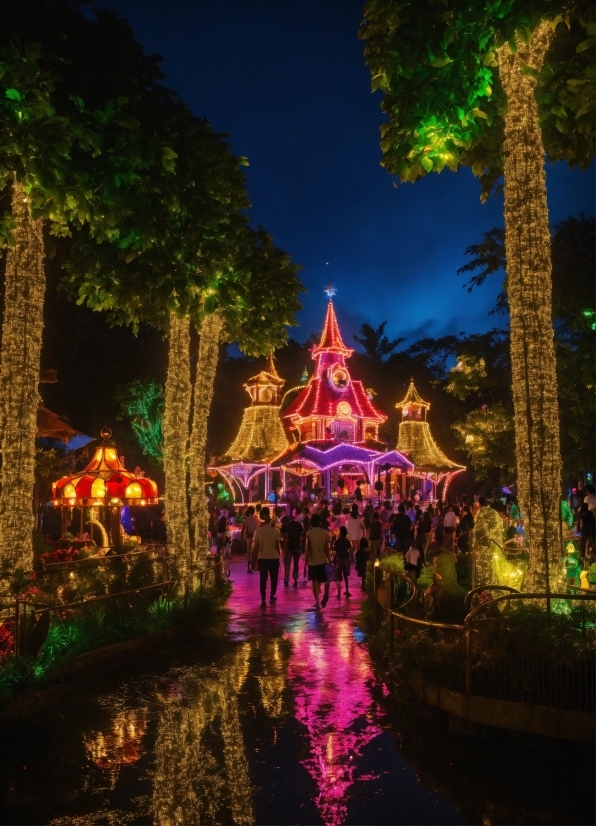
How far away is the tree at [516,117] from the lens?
7723mm

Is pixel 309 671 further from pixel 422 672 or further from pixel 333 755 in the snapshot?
pixel 333 755

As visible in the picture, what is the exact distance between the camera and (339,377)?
42.6 m

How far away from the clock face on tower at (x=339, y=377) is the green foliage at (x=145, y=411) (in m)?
10.5

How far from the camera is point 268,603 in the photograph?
15852 mm

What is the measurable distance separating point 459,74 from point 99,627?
7.71 m

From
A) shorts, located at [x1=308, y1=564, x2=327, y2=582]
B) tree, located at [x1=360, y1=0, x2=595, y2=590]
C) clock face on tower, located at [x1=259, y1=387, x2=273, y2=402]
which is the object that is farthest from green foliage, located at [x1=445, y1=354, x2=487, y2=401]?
clock face on tower, located at [x1=259, y1=387, x2=273, y2=402]

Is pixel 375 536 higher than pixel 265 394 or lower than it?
lower

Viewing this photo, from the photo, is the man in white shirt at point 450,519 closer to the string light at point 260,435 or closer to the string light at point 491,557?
the string light at point 491,557

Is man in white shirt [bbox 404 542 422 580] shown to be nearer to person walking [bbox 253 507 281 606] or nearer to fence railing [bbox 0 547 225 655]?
person walking [bbox 253 507 281 606]


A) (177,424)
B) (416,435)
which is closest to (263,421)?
(416,435)

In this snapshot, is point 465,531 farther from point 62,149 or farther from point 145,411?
point 145,411

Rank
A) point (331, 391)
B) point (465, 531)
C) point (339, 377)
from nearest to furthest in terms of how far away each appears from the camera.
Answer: point (465, 531) < point (331, 391) < point (339, 377)

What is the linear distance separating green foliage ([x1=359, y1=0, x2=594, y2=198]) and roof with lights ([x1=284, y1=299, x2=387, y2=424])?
103 feet

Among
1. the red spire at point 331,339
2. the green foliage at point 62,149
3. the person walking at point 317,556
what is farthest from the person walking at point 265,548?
the red spire at point 331,339
